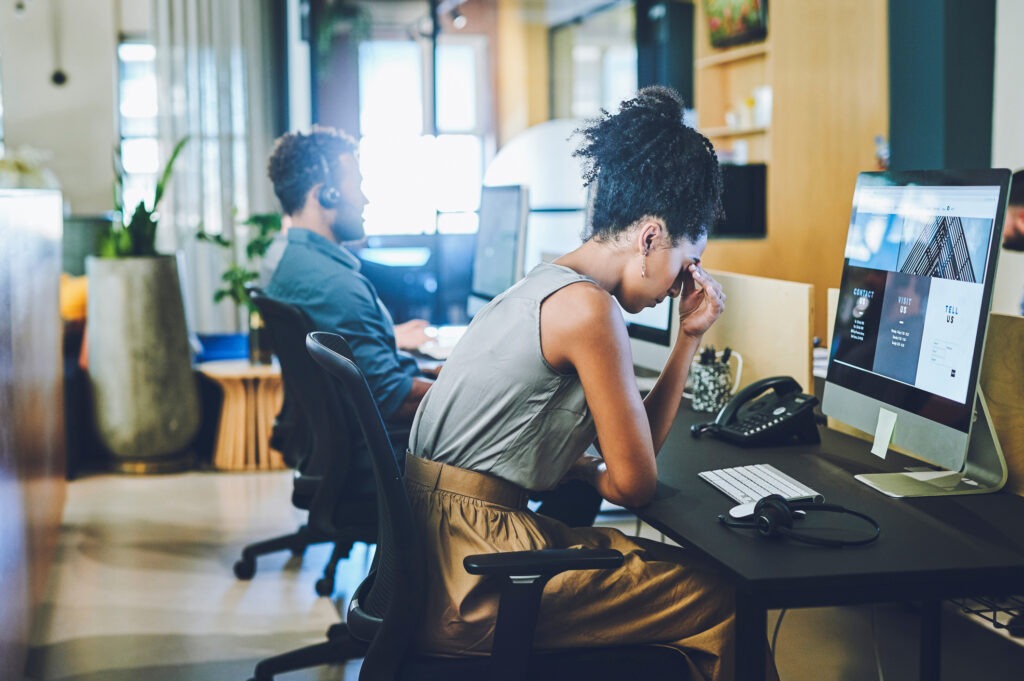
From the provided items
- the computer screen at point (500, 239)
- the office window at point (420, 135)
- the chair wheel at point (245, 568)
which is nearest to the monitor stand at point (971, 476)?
the computer screen at point (500, 239)

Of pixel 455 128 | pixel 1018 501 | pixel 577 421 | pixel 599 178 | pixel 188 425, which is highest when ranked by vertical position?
pixel 455 128

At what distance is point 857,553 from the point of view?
1.31 meters

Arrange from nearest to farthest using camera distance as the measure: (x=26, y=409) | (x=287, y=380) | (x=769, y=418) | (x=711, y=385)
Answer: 1. (x=769, y=418)
2. (x=711, y=385)
3. (x=287, y=380)
4. (x=26, y=409)

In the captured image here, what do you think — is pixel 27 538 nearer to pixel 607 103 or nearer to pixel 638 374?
pixel 638 374

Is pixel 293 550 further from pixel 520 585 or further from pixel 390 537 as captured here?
pixel 520 585

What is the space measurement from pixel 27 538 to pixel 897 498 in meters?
2.18

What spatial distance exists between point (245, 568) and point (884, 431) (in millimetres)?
2273

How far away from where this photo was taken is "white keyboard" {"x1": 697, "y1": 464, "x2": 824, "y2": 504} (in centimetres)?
153

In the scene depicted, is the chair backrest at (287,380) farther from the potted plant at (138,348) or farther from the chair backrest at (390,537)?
the potted plant at (138,348)

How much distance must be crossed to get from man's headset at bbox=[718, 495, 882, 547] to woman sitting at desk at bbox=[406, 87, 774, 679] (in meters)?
0.11

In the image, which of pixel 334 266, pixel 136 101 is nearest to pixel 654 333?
pixel 334 266

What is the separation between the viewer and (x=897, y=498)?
1.56m

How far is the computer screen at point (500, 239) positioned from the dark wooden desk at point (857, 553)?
5.18 ft

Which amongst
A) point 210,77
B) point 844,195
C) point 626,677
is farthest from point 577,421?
point 210,77
